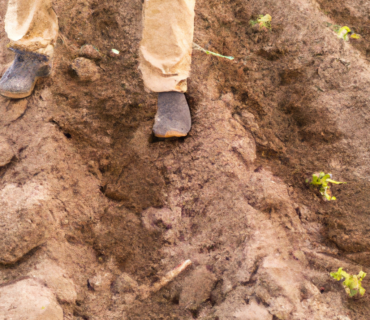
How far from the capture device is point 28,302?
1438mm

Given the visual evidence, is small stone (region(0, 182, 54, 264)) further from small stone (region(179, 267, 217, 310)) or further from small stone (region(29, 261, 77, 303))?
small stone (region(179, 267, 217, 310))

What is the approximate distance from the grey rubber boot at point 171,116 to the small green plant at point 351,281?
1.28 metres

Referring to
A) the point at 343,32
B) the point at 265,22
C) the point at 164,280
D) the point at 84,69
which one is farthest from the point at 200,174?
the point at 343,32

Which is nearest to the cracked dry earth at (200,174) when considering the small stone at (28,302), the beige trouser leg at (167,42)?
the small stone at (28,302)

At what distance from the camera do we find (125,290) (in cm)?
168

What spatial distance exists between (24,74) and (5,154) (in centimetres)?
59

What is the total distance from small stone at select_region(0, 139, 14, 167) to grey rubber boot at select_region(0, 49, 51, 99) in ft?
1.25

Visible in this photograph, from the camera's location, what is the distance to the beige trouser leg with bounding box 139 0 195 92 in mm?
1619

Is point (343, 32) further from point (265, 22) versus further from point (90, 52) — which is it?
point (90, 52)

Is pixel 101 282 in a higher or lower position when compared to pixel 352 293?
lower

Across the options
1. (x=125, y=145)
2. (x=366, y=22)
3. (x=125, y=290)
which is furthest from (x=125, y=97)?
(x=366, y=22)

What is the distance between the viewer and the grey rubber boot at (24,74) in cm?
195

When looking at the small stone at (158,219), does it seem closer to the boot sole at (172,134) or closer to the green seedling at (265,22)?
the boot sole at (172,134)

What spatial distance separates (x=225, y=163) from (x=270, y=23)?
1.31 m
